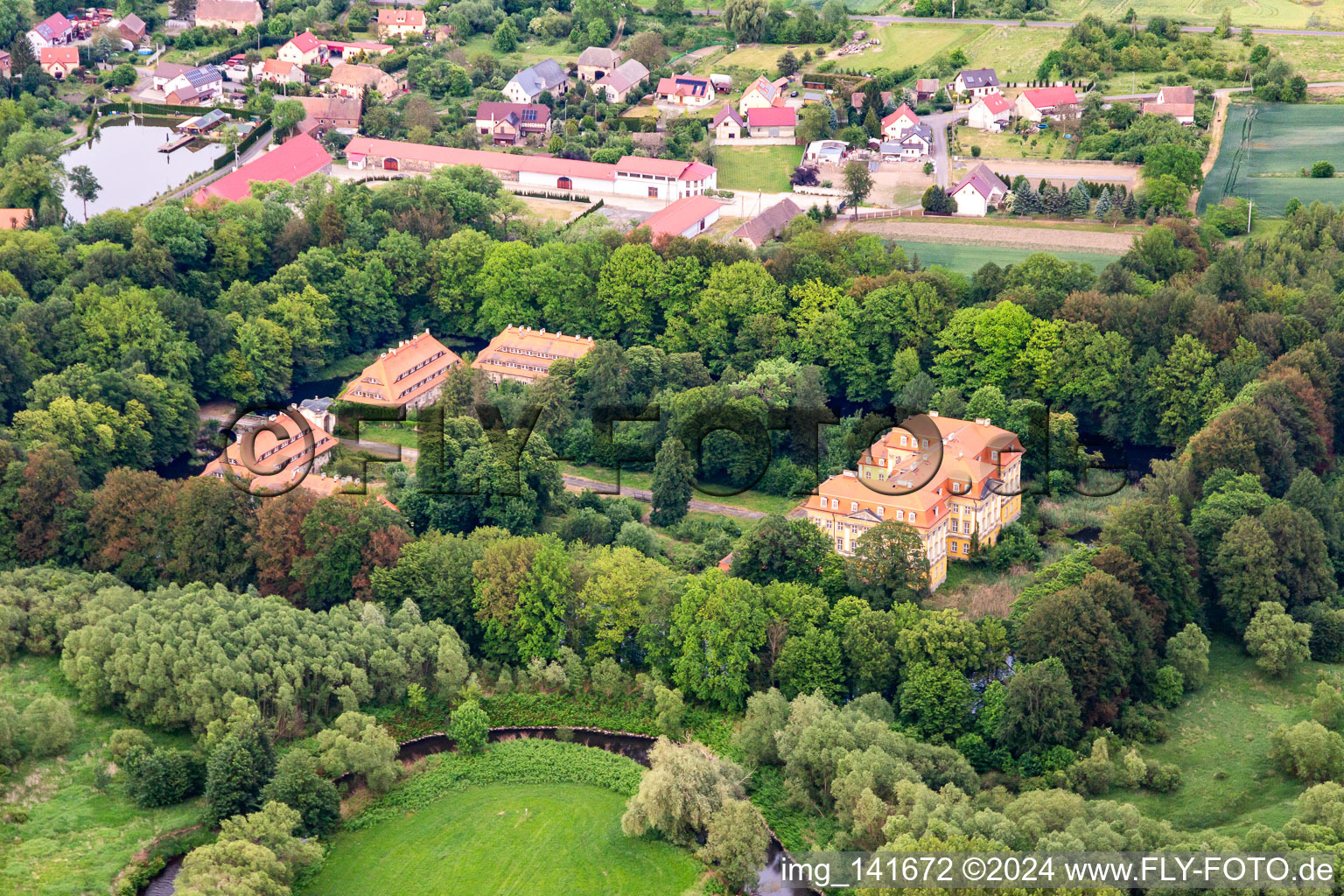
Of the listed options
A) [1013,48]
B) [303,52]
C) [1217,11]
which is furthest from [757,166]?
[1217,11]

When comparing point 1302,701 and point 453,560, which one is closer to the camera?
point 1302,701

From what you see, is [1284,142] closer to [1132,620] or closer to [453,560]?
[1132,620]

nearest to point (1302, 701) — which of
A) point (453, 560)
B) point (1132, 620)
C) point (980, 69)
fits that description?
point (1132, 620)

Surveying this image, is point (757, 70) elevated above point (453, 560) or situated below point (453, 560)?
above

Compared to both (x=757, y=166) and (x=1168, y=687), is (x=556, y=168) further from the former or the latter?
(x=1168, y=687)

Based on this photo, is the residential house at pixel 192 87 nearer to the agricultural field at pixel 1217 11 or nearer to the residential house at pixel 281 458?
the residential house at pixel 281 458

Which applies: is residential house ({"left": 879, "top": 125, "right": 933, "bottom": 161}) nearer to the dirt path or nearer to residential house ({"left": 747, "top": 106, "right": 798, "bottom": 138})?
residential house ({"left": 747, "top": 106, "right": 798, "bottom": 138})
